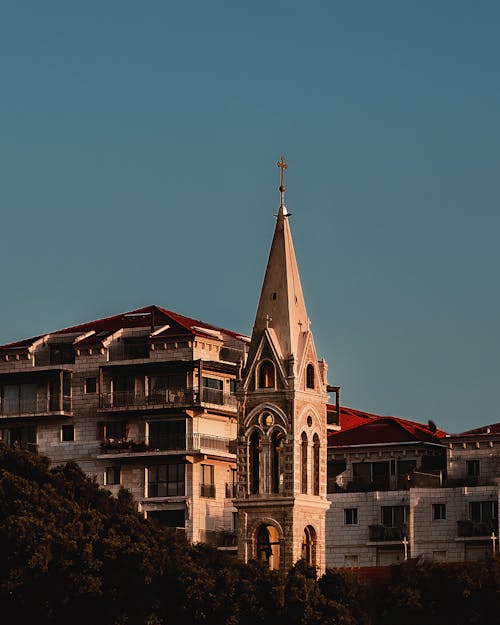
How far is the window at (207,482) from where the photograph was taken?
150m

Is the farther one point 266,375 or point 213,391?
point 213,391

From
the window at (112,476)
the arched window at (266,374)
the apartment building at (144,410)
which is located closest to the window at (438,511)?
the apartment building at (144,410)

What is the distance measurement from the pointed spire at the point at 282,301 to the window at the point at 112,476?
21.7m

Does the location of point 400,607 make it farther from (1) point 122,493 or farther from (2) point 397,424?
(2) point 397,424

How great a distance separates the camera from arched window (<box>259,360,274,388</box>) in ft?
436

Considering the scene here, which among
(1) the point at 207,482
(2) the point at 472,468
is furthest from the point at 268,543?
(1) the point at 207,482

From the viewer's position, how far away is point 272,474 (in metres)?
132

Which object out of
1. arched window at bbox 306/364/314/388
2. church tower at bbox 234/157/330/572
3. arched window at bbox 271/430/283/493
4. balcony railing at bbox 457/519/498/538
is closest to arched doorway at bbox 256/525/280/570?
church tower at bbox 234/157/330/572

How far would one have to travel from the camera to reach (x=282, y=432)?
131750mm

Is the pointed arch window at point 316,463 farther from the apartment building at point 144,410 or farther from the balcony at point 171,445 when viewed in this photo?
the balcony at point 171,445

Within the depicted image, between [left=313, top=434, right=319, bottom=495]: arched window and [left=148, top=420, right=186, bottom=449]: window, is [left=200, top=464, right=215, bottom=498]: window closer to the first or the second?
[left=148, top=420, right=186, bottom=449]: window

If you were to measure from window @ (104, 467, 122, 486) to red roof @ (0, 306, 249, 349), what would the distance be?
7467 mm

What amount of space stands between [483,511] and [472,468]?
3553 millimetres

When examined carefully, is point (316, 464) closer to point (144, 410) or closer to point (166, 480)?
point (166, 480)
